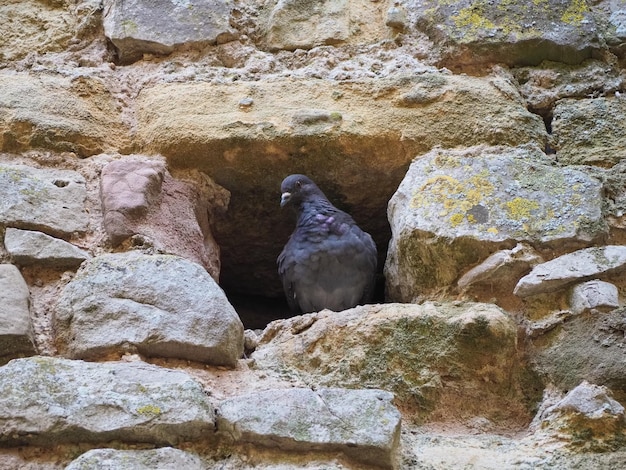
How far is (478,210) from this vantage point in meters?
2.46

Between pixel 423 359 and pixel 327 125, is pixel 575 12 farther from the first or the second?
pixel 423 359

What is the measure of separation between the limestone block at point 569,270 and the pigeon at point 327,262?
0.93m

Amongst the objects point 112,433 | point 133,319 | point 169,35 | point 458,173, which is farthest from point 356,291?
point 112,433

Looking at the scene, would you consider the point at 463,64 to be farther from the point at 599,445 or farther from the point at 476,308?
the point at 599,445

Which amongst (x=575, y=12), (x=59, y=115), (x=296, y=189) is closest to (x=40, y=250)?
(x=59, y=115)

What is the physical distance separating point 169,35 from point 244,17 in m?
0.25

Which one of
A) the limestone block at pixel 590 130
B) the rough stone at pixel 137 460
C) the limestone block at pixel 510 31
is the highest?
the limestone block at pixel 510 31

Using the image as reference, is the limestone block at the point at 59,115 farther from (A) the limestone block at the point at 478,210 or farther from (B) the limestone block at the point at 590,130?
(B) the limestone block at the point at 590,130

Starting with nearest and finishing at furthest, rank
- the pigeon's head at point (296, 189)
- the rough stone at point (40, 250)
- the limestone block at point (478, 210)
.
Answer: the rough stone at point (40, 250)
the limestone block at point (478, 210)
the pigeon's head at point (296, 189)

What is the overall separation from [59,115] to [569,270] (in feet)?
4.49

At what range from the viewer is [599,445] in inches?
74.0

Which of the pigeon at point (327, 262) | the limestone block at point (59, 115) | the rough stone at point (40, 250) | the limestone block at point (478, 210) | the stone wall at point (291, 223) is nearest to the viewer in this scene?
the stone wall at point (291, 223)

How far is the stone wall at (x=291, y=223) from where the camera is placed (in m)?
1.87

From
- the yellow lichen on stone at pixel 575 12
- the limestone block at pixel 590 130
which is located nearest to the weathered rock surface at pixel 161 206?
the limestone block at pixel 590 130
